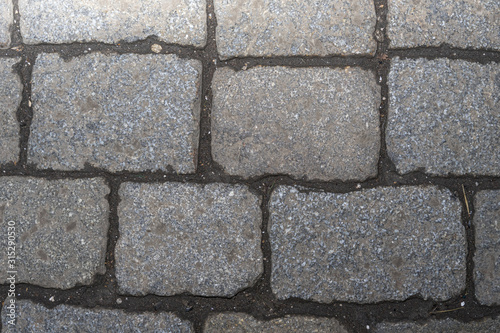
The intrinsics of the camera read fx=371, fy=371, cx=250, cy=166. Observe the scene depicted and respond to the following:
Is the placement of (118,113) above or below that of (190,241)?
above

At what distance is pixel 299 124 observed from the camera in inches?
62.9

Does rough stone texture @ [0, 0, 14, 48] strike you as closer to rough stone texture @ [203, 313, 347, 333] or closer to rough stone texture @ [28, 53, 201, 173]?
rough stone texture @ [28, 53, 201, 173]

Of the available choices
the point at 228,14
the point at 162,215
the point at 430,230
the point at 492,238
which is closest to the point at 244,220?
the point at 162,215

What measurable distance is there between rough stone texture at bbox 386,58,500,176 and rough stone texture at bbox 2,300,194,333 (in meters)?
1.19

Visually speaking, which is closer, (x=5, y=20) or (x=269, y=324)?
(x=269, y=324)

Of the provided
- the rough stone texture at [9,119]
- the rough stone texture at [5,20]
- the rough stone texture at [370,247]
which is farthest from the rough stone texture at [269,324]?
the rough stone texture at [5,20]

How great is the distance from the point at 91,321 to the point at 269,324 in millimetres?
752

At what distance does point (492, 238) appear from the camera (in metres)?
1.56

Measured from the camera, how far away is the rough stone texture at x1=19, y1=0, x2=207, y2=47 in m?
1.66

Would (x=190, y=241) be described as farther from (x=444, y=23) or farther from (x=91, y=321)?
(x=444, y=23)

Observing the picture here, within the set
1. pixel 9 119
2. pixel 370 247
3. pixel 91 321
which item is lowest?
pixel 91 321

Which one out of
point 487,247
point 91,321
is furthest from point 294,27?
point 91,321

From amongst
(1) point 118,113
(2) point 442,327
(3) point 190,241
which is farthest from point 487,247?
(1) point 118,113

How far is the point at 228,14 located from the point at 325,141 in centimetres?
71
